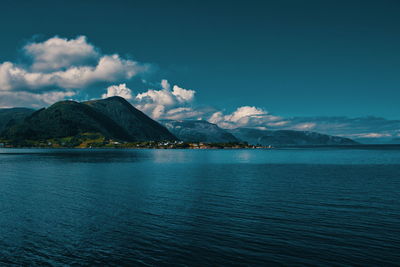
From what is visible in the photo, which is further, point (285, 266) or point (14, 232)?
point (14, 232)

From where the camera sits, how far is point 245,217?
46.3 m

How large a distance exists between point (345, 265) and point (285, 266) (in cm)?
591

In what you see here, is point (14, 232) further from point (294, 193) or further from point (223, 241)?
point (294, 193)

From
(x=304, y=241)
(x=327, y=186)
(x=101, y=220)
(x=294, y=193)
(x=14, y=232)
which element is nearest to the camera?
(x=304, y=241)

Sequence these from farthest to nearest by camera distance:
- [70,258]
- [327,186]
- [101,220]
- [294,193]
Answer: [327,186] → [294,193] → [101,220] → [70,258]

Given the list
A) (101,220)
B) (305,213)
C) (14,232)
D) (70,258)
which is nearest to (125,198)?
(101,220)

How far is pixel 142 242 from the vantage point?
35281 millimetres

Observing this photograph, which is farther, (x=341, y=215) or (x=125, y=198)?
(x=125, y=198)

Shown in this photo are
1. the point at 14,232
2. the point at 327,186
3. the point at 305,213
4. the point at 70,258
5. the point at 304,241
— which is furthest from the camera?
the point at 327,186

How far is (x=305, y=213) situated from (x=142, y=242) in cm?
2841

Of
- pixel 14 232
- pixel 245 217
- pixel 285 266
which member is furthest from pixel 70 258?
pixel 245 217

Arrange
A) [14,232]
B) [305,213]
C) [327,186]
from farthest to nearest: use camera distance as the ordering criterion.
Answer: [327,186], [305,213], [14,232]

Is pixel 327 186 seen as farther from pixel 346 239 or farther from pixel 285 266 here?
pixel 285 266

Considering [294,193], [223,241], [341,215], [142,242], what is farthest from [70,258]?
[294,193]
